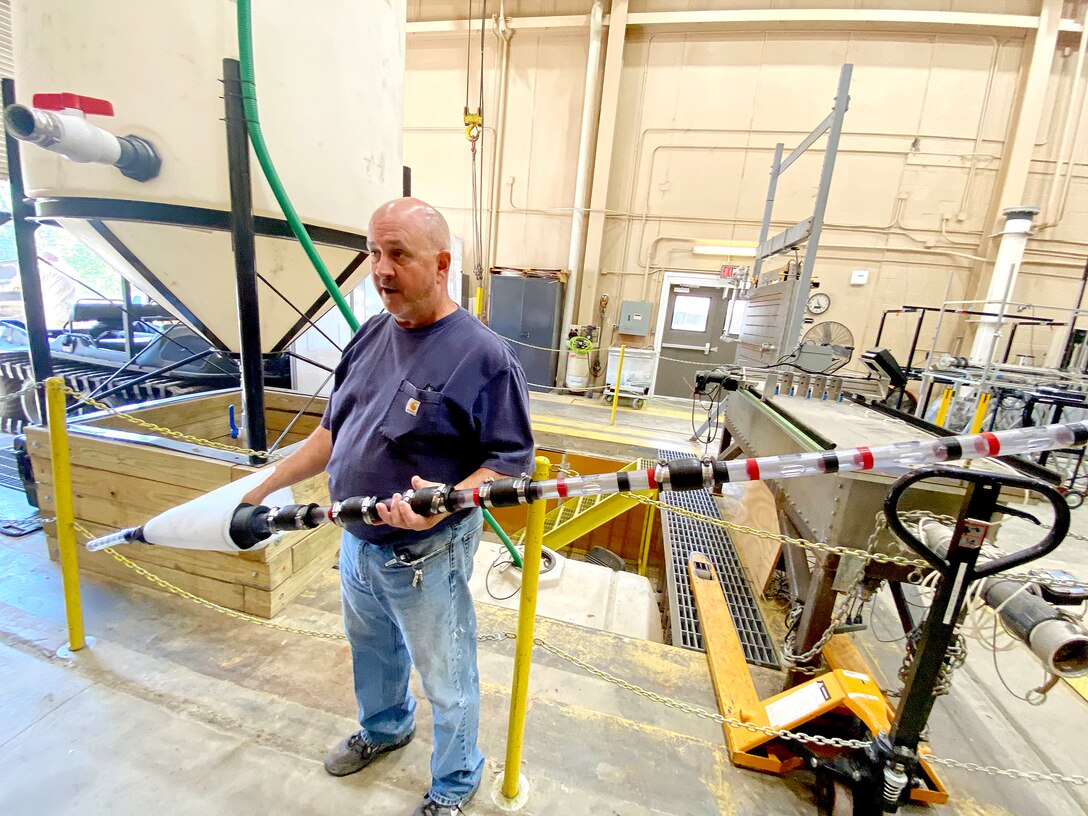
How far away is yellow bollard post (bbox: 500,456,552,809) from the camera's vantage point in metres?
1.16

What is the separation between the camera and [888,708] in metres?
1.42

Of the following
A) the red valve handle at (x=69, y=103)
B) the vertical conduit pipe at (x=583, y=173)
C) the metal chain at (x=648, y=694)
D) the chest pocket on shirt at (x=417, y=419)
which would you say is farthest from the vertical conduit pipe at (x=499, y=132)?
the chest pocket on shirt at (x=417, y=419)

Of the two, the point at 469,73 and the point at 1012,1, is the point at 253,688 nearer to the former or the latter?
the point at 469,73

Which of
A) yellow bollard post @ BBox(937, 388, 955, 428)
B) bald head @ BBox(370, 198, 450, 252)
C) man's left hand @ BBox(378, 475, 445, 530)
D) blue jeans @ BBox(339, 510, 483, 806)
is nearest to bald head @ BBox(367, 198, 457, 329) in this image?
bald head @ BBox(370, 198, 450, 252)

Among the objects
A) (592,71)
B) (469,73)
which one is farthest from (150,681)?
(469,73)

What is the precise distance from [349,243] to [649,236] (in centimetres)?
623

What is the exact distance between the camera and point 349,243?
2104mm

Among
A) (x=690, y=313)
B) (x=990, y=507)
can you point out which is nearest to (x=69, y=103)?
(x=990, y=507)

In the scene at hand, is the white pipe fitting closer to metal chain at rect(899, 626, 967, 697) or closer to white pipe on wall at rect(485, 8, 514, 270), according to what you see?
metal chain at rect(899, 626, 967, 697)

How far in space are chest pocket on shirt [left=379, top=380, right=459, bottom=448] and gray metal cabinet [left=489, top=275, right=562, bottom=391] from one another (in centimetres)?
593

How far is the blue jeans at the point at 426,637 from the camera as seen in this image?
3.68 ft

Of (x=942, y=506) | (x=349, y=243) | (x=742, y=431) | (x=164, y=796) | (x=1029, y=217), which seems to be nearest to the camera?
(x=164, y=796)

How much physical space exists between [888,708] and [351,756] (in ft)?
5.65

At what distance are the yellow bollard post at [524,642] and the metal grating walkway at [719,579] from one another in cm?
124
